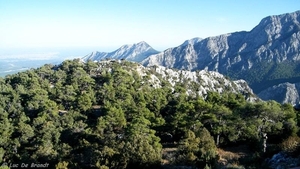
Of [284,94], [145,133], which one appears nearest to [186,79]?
[284,94]

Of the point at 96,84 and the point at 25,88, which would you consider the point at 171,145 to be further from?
the point at 25,88

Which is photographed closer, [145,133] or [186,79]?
[145,133]

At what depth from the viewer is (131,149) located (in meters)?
26.3

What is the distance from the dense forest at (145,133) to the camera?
25.7m

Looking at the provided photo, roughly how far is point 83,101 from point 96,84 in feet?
54.8

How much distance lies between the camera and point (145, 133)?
111ft

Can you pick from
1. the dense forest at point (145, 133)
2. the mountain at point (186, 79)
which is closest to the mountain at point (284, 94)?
the mountain at point (186, 79)

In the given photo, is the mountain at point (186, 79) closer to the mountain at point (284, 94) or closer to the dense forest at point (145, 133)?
the mountain at point (284, 94)

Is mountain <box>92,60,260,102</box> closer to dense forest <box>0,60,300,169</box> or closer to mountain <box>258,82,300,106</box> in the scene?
mountain <box>258,82,300,106</box>

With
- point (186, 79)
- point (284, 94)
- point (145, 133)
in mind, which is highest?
point (186, 79)

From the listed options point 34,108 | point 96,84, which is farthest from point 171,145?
point 96,84

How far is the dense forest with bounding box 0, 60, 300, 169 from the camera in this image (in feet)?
84.3

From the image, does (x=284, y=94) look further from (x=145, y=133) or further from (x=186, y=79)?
(x=145, y=133)

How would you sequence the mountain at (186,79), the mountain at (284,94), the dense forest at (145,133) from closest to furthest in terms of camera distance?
the dense forest at (145,133) → the mountain at (186,79) → the mountain at (284,94)
